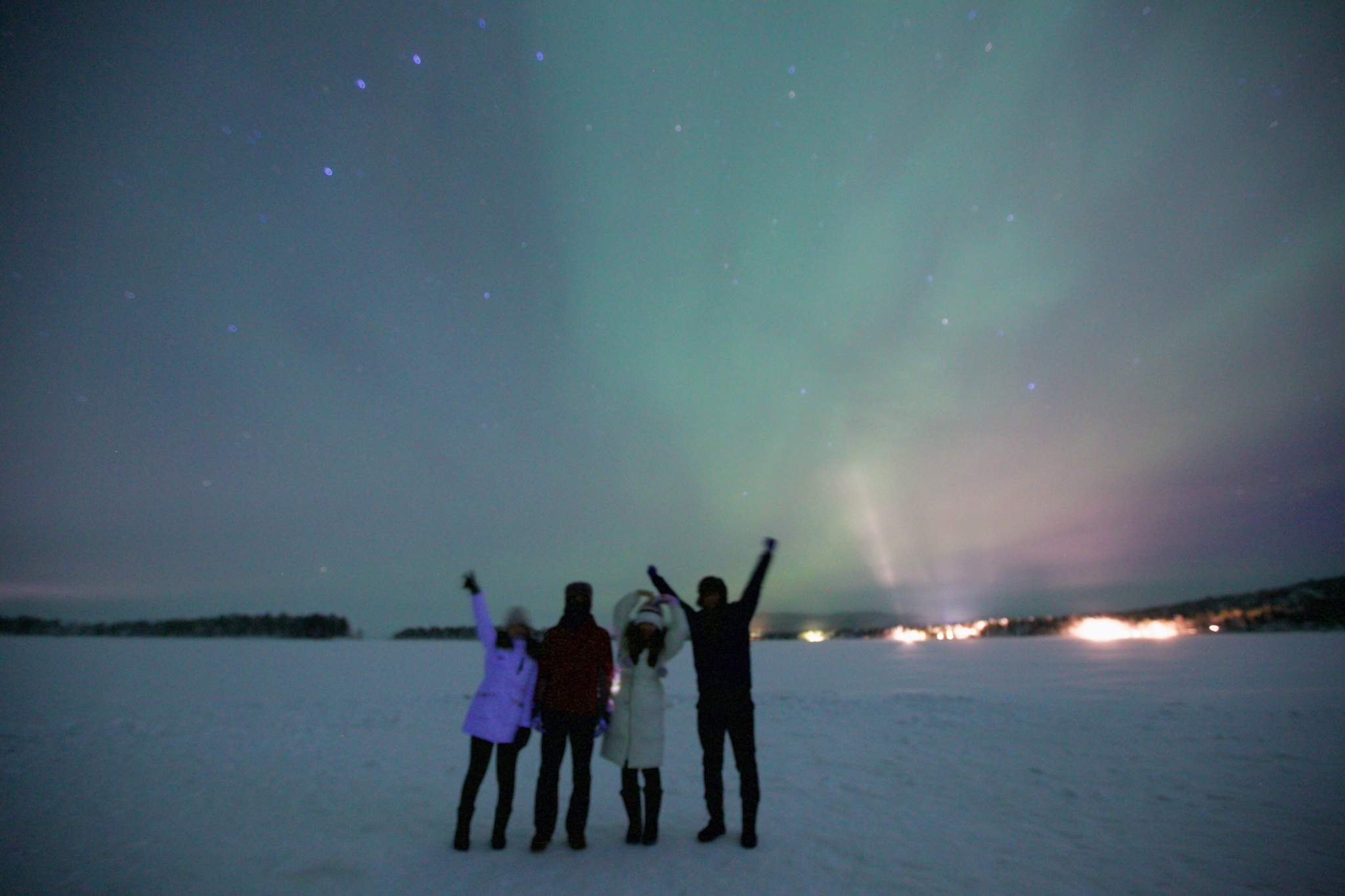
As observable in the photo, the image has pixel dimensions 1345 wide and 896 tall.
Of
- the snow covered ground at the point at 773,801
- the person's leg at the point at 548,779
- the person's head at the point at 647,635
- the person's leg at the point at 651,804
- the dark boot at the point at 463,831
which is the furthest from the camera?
the person's head at the point at 647,635

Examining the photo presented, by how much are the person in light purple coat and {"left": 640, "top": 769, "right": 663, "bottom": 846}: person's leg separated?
1.18 metres

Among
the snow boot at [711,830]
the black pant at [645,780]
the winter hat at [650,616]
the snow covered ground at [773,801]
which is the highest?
the winter hat at [650,616]

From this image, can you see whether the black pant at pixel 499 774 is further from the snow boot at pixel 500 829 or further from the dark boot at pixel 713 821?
the dark boot at pixel 713 821

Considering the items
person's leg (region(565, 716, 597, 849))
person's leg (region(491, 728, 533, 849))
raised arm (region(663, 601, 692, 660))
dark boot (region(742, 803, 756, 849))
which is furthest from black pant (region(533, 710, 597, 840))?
dark boot (region(742, 803, 756, 849))

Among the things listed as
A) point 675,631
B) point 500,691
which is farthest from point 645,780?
point 500,691

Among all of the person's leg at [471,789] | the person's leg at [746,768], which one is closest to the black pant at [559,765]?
the person's leg at [471,789]

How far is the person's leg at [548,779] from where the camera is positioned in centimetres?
538

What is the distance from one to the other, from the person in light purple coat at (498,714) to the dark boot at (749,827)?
2040 millimetres

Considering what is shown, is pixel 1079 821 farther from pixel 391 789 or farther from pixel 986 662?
pixel 986 662

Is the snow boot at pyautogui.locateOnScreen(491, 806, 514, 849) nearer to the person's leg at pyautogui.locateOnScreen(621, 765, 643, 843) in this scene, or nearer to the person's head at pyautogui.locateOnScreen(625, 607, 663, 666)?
the person's leg at pyautogui.locateOnScreen(621, 765, 643, 843)

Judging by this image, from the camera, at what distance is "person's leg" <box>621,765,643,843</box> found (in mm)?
5676

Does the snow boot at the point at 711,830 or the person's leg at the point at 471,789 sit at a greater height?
the person's leg at the point at 471,789

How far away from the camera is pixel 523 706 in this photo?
554 centimetres

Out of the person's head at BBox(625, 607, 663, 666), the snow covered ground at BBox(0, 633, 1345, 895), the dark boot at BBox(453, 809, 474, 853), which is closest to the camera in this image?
the snow covered ground at BBox(0, 633, 1345, 895)
